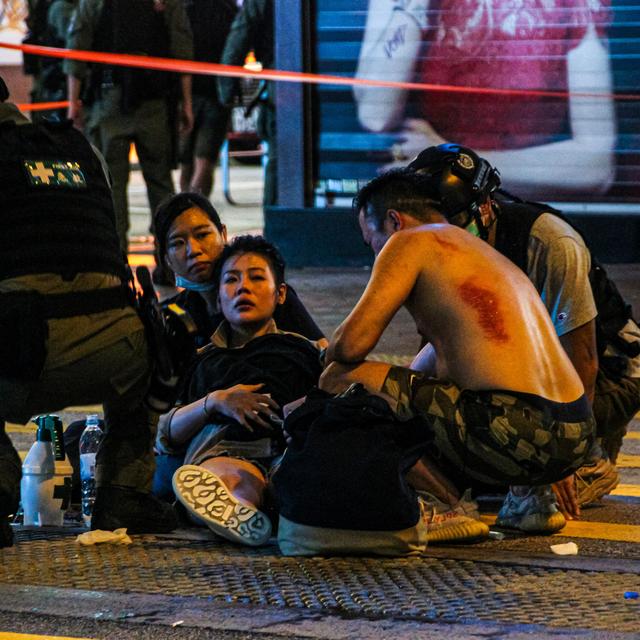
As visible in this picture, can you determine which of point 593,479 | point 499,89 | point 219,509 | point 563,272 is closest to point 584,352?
point 563,272

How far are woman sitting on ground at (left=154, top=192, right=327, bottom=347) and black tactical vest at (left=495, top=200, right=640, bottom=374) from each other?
0.90m

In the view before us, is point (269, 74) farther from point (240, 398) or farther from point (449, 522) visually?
point (449, 522)

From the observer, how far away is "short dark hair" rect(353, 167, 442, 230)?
5305mm

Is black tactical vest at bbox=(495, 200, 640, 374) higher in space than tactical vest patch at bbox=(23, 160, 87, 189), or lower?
lower

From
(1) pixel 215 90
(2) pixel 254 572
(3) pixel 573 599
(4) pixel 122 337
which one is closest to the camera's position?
(3) pixel 573 599

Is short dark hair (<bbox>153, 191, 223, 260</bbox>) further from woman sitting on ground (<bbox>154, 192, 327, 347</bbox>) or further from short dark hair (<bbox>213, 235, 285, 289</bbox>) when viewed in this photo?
short dark hair (<bbox>213, 235, 285, 289</bbox>)

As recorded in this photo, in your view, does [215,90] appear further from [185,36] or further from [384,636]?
[384,636]

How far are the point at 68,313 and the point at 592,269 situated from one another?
6.36 ft

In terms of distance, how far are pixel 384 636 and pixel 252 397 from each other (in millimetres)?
1577

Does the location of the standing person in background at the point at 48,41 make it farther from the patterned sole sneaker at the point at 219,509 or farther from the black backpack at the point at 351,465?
the black backpack at the point at 351,465

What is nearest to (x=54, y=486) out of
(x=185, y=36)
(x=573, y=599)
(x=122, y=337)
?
(x=122, y=337)

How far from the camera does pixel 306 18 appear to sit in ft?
38.6

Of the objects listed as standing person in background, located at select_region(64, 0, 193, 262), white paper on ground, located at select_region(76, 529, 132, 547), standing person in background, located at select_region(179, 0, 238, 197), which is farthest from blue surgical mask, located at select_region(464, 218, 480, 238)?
standing person in background, located at select_region(179, 0, 238, 197)

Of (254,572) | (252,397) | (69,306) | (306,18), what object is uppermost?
(306,18)
